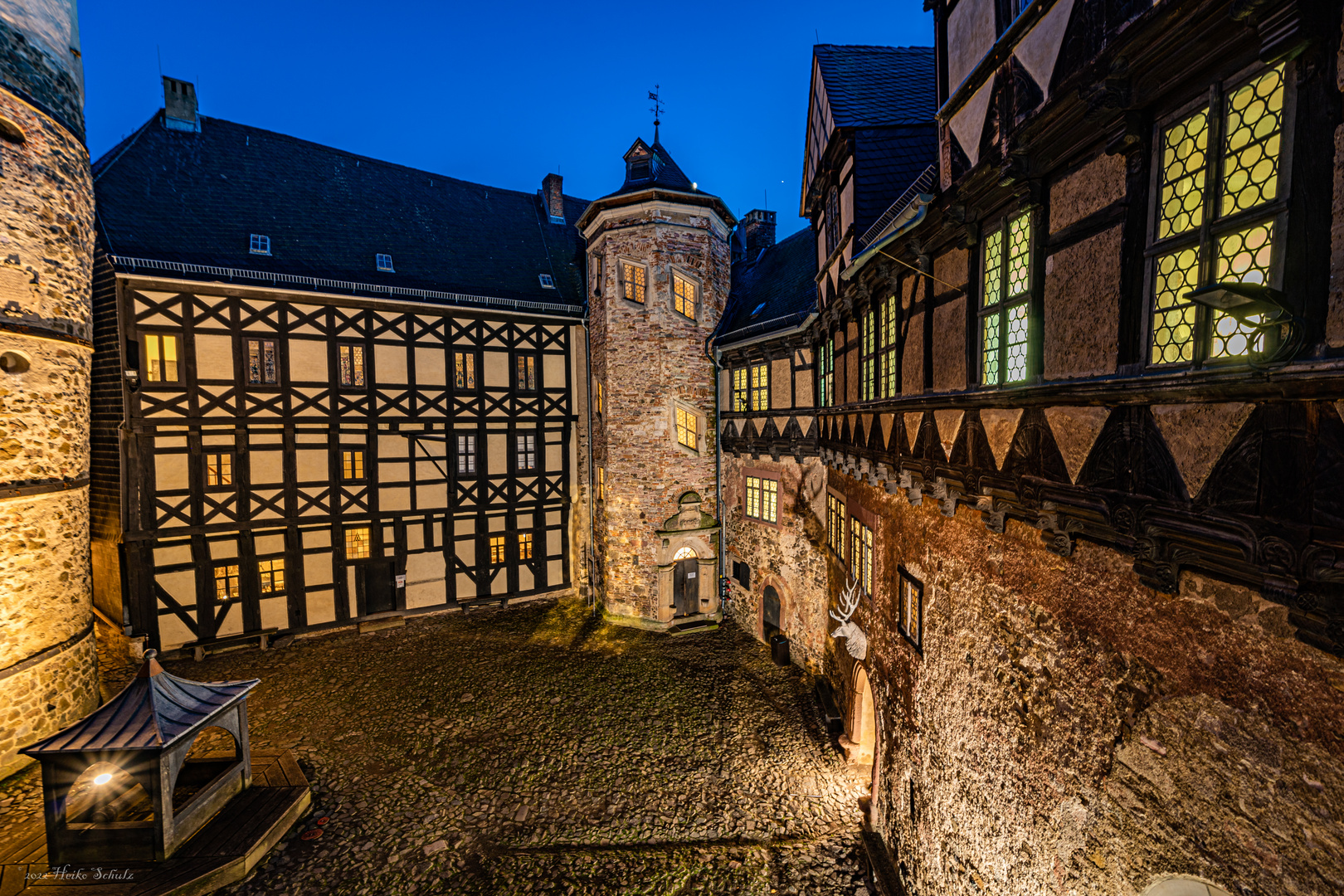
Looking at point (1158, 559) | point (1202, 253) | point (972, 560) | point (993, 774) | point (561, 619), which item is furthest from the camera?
point (561, 619)

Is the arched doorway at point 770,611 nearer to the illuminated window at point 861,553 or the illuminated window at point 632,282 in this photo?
the illuminated window at point 861,553

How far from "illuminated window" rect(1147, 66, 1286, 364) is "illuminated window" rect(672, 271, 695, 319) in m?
12.9

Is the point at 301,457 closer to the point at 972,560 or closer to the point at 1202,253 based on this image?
the point at 972,560

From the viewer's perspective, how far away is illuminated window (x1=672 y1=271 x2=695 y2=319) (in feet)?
50.2

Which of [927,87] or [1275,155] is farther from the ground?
[927,87]

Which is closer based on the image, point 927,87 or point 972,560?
point 972,560

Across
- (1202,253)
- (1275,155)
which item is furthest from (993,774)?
(1275,155)

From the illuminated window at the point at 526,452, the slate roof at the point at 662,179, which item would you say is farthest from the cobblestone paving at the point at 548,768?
the slate roof at the point at 662,179

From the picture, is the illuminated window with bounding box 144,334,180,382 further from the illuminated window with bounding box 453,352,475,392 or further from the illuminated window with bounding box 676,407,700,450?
the illuminated window with bounding box 676,407,700,450

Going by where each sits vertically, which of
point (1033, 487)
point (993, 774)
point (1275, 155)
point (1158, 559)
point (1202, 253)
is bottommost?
point (993, 774)

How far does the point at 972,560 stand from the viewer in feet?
16.6

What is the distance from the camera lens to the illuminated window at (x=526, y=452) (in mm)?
16891

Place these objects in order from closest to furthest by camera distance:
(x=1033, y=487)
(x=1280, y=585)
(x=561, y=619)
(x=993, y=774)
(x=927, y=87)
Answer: (x=1280, y=585), (x=1033, y=487), (x=993, y=774), (x=927, y=87), (x=561, y=619)

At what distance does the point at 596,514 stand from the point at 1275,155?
623 inches
